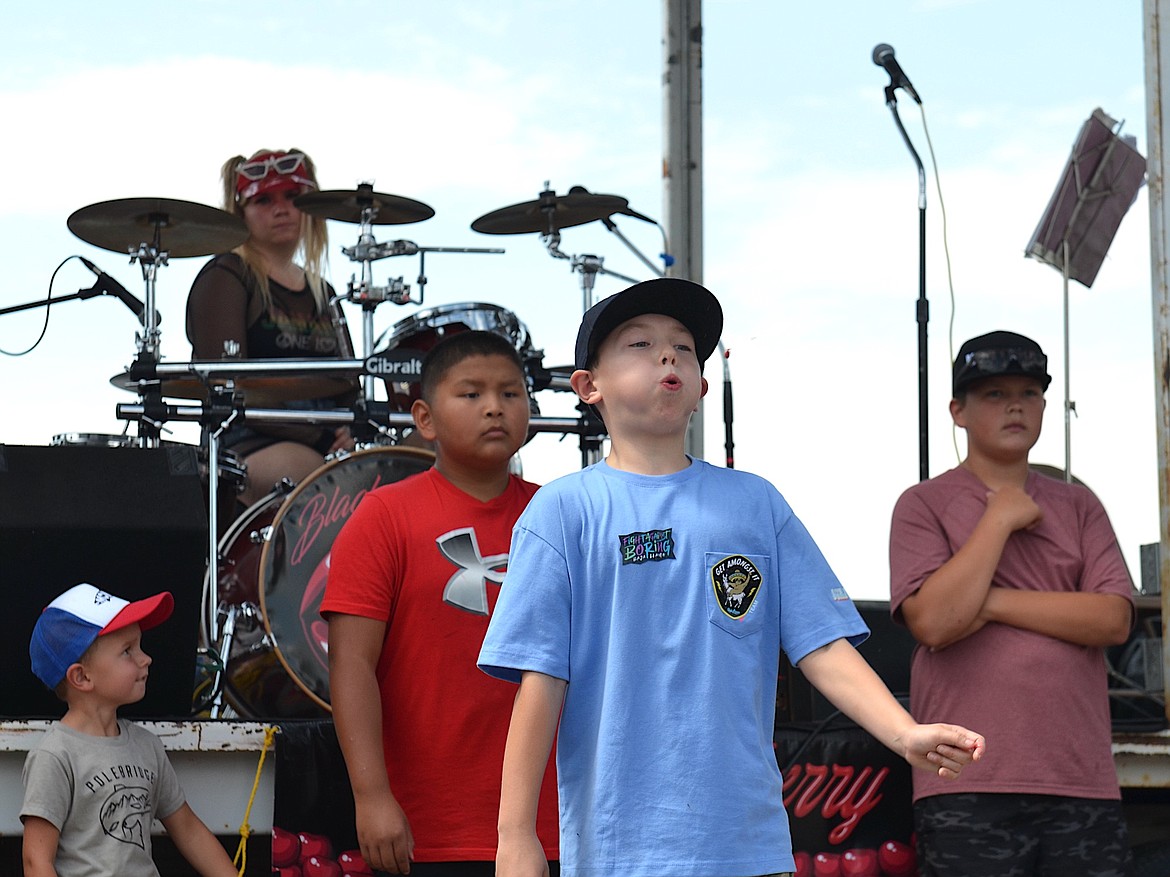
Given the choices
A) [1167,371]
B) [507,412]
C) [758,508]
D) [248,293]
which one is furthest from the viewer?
[248,293]

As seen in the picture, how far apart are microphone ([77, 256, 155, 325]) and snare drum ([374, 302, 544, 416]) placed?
78 cm

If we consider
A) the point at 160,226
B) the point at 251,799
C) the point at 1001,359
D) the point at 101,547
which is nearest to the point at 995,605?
the point at 1001,359

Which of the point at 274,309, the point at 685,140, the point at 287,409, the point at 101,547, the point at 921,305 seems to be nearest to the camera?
the point at 101,547

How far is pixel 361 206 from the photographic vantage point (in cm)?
537

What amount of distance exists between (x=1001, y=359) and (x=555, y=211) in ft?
8.12

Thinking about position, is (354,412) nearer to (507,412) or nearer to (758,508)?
(507,412)

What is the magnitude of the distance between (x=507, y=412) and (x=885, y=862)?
1378mm

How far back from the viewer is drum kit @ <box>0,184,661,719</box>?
13.1 feet

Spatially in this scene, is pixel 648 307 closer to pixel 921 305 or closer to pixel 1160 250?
pixel 1160 250

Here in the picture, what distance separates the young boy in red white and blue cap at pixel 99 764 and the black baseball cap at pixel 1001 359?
1895mm

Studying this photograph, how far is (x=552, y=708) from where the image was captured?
2.05 meters

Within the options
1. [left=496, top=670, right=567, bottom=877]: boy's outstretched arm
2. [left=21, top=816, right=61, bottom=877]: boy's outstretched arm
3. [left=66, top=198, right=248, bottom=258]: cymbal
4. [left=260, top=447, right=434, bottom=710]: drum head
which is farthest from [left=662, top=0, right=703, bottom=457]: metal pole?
[left=496, top=670, right=567, bottom=877]: boy's outstretched arm

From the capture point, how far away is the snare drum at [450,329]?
4887 mm

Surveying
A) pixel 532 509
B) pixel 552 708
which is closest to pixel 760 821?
pixel 552 708
